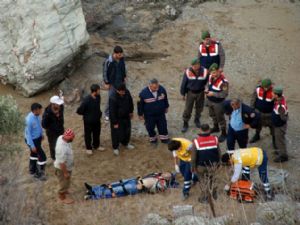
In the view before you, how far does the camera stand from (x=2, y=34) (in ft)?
45.5

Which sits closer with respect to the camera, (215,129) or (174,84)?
(215,129)

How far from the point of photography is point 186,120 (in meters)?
13.0

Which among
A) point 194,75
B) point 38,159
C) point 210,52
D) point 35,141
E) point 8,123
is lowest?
point 38,159

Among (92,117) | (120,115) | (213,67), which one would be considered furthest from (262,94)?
(92,117)

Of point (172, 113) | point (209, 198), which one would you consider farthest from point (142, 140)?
point (209, 198)

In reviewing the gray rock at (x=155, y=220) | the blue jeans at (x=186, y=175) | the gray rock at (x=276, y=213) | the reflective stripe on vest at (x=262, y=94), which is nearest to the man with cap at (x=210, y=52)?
the reflective stripe on vest at (x=262, y=94)

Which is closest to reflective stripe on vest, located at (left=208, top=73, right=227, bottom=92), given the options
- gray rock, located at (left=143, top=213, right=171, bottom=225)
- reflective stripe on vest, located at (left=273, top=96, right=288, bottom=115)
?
reflective stripe on vest, located at (left=273, top=96, right=288, bottom=115)

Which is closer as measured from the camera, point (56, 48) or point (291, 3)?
point (56, 48)

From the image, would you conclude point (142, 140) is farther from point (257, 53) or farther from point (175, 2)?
point (175, 2)

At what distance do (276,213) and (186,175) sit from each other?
230 cm

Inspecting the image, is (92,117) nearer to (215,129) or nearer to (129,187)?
(129,187)

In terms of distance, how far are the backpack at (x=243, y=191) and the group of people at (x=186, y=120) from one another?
0.70 ft

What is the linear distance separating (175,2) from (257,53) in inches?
132

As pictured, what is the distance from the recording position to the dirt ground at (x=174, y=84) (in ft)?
35.0
